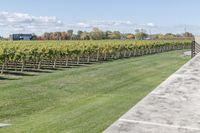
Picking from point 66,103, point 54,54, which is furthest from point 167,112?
point 54,54

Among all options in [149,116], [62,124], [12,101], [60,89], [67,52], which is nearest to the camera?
[149,116]

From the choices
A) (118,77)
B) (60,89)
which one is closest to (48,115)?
(60,89)

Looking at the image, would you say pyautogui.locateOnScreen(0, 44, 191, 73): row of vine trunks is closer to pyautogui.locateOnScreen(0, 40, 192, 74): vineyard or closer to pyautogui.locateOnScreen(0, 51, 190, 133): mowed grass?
pyautogui.locateOnScreen(0, 40, 192, 74): vineyard

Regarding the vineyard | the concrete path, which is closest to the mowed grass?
the concrete path

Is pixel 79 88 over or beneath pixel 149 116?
beneath

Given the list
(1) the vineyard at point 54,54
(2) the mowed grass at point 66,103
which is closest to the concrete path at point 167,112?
(2) the mowed grass at point 66,103

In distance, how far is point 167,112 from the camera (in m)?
3.12

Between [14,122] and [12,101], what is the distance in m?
3.62

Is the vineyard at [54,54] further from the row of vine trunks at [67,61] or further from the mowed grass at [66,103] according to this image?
the mowed grass at [66,103]

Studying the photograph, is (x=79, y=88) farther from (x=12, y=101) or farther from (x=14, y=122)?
(x=14, y=122)

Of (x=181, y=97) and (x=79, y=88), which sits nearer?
(x=181, y=97)

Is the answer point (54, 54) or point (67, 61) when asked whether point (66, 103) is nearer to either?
point (67, 61)

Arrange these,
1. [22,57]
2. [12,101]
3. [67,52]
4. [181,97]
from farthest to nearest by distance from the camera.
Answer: [67,52]
[22,57]
[12,101]
[181,97]

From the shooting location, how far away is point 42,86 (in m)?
19.6
